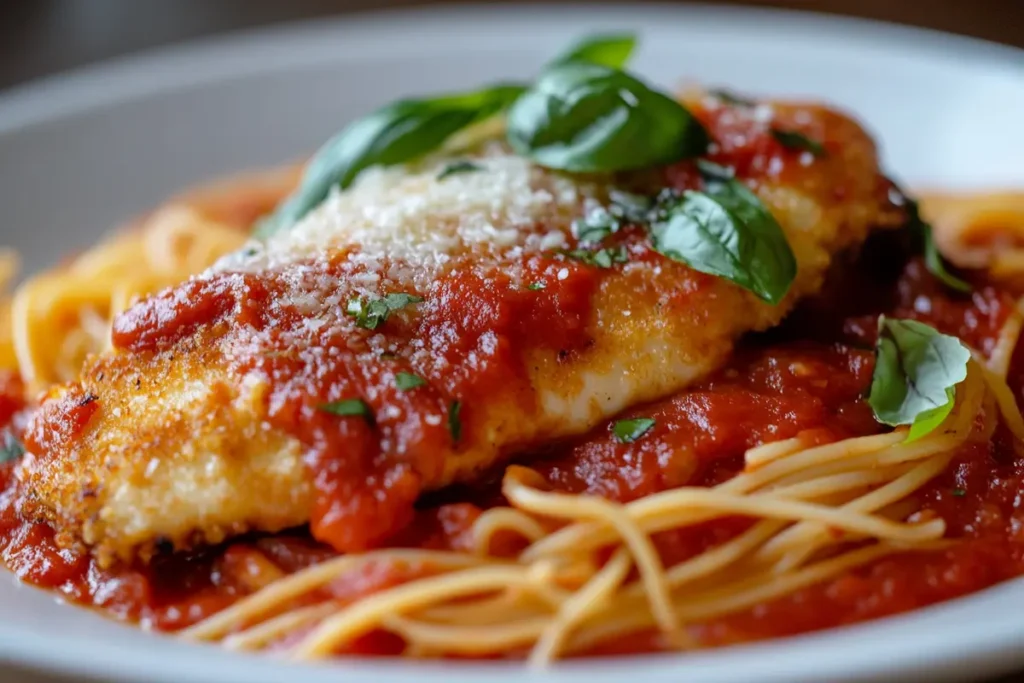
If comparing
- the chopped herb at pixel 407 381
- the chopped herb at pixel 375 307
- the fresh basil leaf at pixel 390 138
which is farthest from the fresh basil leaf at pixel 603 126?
the chopped herb at pixel 407 381

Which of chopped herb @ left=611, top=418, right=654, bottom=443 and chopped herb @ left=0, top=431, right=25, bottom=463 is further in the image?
chopped herb @ left=0, top=431, right=25, bottom=463

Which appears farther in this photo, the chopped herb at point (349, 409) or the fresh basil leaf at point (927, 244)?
the fresh basil leaf at point (927, 244)

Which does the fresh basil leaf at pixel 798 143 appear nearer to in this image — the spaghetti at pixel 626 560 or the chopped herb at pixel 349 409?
the spaghetti at pixel 626 560

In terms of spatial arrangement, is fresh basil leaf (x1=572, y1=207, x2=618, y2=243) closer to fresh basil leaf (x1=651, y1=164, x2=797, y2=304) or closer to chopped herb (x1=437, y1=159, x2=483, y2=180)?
fresh basil leaf (x1=651, y1=164, x2=797, y2=304)

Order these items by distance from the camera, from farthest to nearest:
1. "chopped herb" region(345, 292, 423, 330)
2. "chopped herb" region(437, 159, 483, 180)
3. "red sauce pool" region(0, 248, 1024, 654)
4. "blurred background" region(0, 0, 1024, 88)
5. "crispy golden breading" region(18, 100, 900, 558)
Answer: "blurred background" region(0, 0, 1024, 88) < "chopped herb" region(437, 159, 483, 180) < "chopped herb" region(345, 292, 423, 330) < "crispy golden breading" region(18, 100, 900, 558) < "red sauce pool" region(0, 248, 1024, 654)

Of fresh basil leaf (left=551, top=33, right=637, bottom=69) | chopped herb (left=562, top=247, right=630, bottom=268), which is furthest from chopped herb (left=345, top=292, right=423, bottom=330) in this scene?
fresh basil leaf (left=551, top=33, right=637, bottom=69)

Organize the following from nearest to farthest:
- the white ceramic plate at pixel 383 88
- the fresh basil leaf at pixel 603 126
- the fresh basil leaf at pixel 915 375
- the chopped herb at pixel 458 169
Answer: the fresh basil leaf at pixel 915 375 → the fresh basil leaf at pixel 603 126 → the chopped herb at pixel 458 169 → the white ceramic plate at pixel 383 88

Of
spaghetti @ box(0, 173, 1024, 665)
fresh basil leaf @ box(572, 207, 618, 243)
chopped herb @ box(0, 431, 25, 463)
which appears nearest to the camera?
spaghetti @ box(0, 173, 1024, 665)
